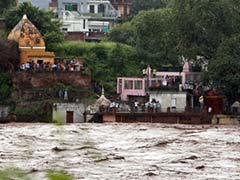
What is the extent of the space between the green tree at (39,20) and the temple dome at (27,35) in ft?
7.62

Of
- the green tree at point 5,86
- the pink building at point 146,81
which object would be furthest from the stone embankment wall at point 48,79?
the pink building at point 146,81

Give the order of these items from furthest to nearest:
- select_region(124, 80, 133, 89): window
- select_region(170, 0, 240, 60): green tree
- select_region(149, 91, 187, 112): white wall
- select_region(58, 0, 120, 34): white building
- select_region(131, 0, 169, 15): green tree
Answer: select_region(131, 0, 169, 15): green tree
select_region(58, 0, 120, 34): white building
select_region(124, 80, 133, 89): window
select_region(170, 0, 240, 60): green tree
select_region(149, 91, 187, 112): white wall

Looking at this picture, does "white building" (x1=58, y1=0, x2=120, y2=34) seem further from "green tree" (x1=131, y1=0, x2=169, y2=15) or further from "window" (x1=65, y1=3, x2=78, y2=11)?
"green tree" (x1=131, y1=0, x2=169, y2=15)

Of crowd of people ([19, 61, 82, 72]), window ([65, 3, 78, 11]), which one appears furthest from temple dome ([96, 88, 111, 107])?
window ([65, 3, 78, 11])

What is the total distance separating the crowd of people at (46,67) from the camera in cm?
5160

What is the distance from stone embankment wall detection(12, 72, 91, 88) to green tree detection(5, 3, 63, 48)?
4623 mm

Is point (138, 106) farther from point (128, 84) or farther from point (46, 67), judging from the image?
point (46, 67)

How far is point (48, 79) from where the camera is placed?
2015 inches

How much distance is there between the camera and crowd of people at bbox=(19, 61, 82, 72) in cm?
5160

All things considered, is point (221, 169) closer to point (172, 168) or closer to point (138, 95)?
point (172, 168)

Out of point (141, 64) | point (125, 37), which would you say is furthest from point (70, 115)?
point (125, 37)

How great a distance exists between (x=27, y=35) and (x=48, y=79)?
332 centimetres

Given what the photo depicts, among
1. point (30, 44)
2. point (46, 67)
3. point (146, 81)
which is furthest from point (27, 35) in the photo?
point (146, 81)

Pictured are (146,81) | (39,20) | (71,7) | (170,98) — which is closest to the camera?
(170,98)
